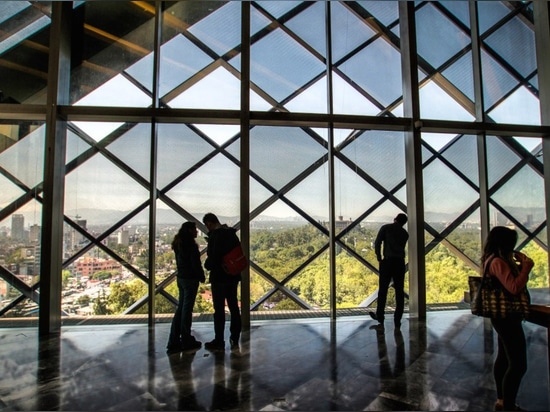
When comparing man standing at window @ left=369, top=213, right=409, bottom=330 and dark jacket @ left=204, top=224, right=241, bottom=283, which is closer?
dark jacket @ left=204, top=224, right=241, bottom=283

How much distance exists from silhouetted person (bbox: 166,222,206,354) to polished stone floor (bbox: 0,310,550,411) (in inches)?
6.1

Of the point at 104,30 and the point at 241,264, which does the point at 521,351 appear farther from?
the point at 104,30

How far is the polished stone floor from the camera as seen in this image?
7.00 ft

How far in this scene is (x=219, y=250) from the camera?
126 inches

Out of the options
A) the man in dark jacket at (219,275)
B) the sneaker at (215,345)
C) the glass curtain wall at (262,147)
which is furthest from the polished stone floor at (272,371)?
the glass curtain wall at (262,147)

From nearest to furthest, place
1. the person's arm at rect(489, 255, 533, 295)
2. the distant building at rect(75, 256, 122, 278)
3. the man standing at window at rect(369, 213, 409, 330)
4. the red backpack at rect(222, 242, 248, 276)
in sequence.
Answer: the person's arm at rect(489, 255, 533, 295), the red backpack at rect(222, 242, 248, 276), the man standing at window at rect(369, 213, 409, 330), the distant building at rect(75, 256, 122, 278)

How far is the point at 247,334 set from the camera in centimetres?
369

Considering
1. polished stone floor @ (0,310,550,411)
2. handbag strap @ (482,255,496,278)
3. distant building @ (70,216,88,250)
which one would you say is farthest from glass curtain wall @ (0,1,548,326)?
handbag strap @ (482,255,496,278)

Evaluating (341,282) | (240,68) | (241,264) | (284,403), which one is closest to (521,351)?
(284,403)

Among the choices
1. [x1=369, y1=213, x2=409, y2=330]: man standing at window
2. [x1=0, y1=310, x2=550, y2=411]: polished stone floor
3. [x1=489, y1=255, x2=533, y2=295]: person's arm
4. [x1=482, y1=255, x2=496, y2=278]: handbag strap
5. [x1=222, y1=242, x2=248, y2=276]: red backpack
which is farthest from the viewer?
[x1=369, y1=213, x2=409, y2=330]: man standing at window

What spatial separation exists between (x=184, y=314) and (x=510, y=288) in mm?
2734

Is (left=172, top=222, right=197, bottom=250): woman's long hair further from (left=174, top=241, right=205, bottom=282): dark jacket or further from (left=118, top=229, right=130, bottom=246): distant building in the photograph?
(left=118, top=229, right=130, bottom=246): distant building

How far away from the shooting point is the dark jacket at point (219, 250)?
3.20 metres

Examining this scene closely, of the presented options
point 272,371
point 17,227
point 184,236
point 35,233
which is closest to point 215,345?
point 272,371
